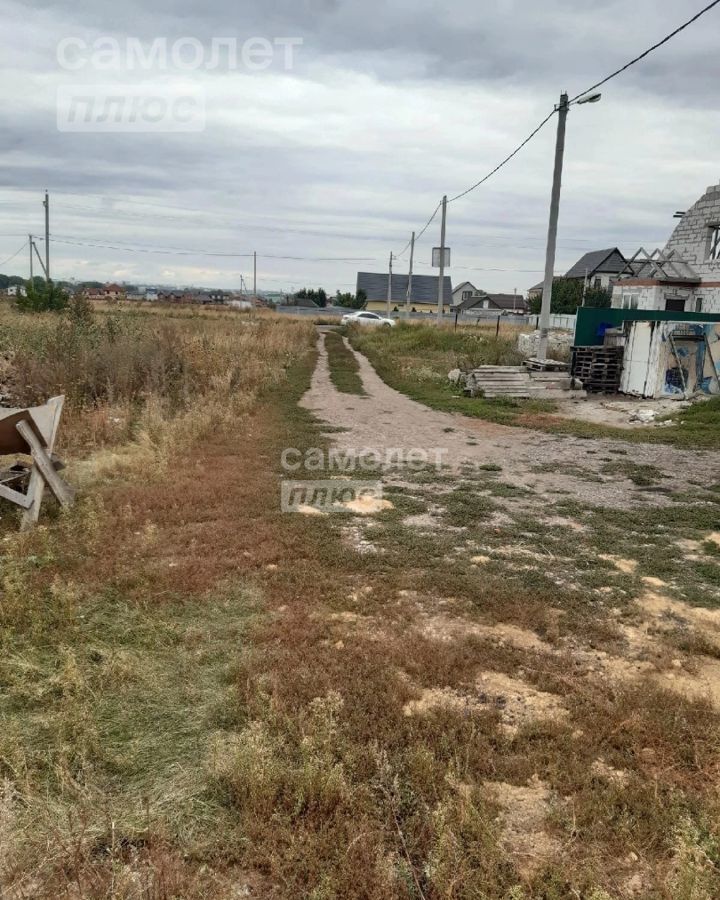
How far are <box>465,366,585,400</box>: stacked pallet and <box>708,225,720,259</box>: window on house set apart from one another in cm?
1312

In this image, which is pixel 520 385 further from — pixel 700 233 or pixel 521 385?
pixel 700 233

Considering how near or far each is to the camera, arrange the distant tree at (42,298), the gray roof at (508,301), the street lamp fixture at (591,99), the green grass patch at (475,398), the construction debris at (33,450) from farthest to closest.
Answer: the gray roof at (508,301)
the distant tree at (42,298)
the street lamp fixture at (591,99)
the green grass patch at (475,398)
the construction debris at (33,450)

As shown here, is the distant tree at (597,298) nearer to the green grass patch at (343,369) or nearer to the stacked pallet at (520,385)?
the green grass patch at (343,369)

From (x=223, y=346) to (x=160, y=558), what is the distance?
45.5ft

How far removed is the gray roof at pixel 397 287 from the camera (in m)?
71.6

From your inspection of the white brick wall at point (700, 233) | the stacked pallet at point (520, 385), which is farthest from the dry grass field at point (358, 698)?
the white brick wall at point (700, 233)

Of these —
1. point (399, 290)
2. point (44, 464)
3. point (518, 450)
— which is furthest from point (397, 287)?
point (44, 464)

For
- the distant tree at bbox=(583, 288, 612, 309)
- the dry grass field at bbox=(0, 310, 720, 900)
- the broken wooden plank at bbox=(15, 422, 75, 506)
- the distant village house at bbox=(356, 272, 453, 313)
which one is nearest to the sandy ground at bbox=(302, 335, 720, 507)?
the dry grass field at bbox=(0, 310, 720, 900)

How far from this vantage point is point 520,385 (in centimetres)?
1505

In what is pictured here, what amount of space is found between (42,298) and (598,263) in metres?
40.3

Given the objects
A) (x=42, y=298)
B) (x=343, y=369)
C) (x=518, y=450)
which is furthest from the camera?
(x=42, y=298)

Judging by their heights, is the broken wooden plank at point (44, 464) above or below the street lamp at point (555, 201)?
below

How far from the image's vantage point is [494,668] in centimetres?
358

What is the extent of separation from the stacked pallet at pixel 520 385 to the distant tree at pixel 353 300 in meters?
57.1
